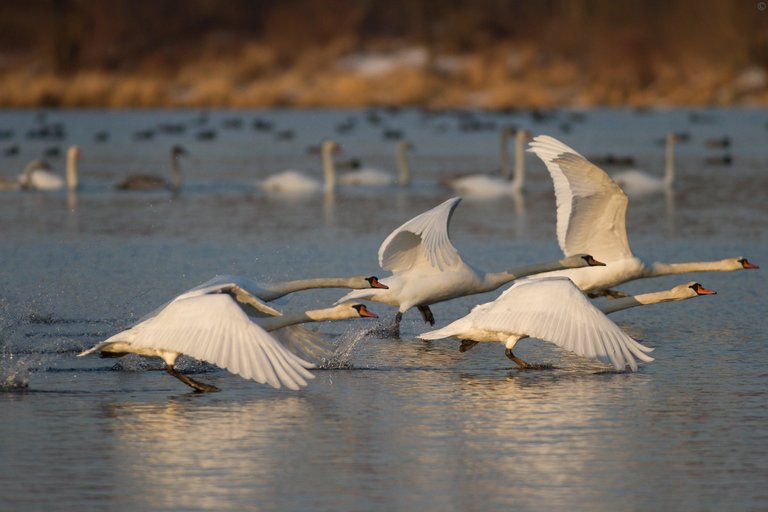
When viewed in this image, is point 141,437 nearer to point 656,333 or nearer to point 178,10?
point 656,333

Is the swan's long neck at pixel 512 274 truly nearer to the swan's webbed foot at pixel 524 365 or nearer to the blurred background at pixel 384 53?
the swan's webbed foot at pixel 524 365

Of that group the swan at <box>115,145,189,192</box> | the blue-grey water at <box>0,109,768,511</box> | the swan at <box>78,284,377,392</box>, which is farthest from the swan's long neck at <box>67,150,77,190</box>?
the swan at <box>78,284,377,392</box>

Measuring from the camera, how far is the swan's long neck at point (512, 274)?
→ 1071 centimetres

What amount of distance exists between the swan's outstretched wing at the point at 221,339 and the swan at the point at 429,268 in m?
1.77

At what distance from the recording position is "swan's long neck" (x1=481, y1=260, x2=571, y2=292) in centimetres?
1071

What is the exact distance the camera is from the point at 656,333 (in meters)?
11.3

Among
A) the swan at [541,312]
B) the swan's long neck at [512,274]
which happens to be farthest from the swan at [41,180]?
the swan at [541,312]

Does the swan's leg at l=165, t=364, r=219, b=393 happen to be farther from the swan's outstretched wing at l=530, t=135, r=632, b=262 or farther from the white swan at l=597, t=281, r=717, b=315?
the swan's outstretched wing at l=530, t=135, r=632, b=262

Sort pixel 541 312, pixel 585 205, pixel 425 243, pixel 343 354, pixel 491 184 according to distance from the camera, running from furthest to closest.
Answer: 1. pixel 491 184
2. pixel 585 205
3. pixel 425 243
4. pixel 343 354
5. pixel 541 312

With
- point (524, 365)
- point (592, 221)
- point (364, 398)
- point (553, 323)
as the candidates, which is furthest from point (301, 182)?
point (364, 398)

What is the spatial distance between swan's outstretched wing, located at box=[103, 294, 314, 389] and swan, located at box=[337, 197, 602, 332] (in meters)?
1.77

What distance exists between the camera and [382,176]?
2617cm

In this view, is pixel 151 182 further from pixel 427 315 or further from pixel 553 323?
pixel 553 323

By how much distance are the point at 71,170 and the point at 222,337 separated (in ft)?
55.6
